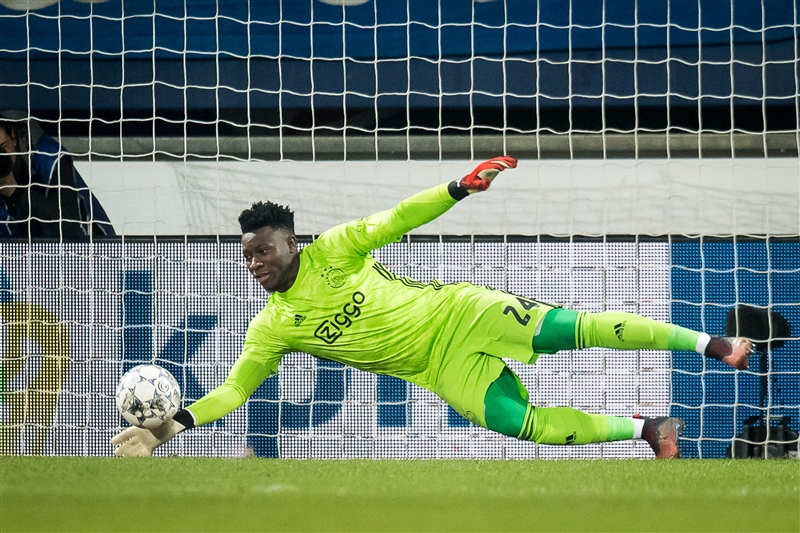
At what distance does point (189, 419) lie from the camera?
13.6 feet

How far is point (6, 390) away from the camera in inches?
192

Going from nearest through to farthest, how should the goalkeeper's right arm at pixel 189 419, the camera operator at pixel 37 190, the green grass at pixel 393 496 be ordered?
1. the green grass at pixel 393 496
2. the goalkeeper's right arm at pixel 189 419
3. the camera operator at pixel 37 190

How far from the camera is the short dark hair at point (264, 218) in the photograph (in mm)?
4238

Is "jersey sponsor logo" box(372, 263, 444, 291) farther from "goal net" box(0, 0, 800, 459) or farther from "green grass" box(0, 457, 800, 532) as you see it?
"green grass" box(0, 457, 800, 532)

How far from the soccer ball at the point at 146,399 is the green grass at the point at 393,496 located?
0.94ft

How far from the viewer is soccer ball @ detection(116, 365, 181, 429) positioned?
4082 millimetres

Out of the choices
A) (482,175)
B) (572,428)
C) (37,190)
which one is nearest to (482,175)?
(482,175)

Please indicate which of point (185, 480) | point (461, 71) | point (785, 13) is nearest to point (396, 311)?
point (185, 480)

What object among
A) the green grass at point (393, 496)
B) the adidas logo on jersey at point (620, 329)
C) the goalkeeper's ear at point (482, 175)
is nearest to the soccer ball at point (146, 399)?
the green grass at point (393, 496)

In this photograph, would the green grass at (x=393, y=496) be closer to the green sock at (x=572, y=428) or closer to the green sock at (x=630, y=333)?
the green sock at (x=572, y=428)

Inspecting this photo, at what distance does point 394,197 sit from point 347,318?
1286 millimetres

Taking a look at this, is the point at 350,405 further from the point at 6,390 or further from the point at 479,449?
the point at 6,390

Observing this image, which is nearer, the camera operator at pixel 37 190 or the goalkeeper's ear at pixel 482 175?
the goalkeeper's ear at pixel 482 175

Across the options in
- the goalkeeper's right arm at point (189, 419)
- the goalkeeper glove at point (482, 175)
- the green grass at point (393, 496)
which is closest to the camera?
the green grass at point (393, 496)
